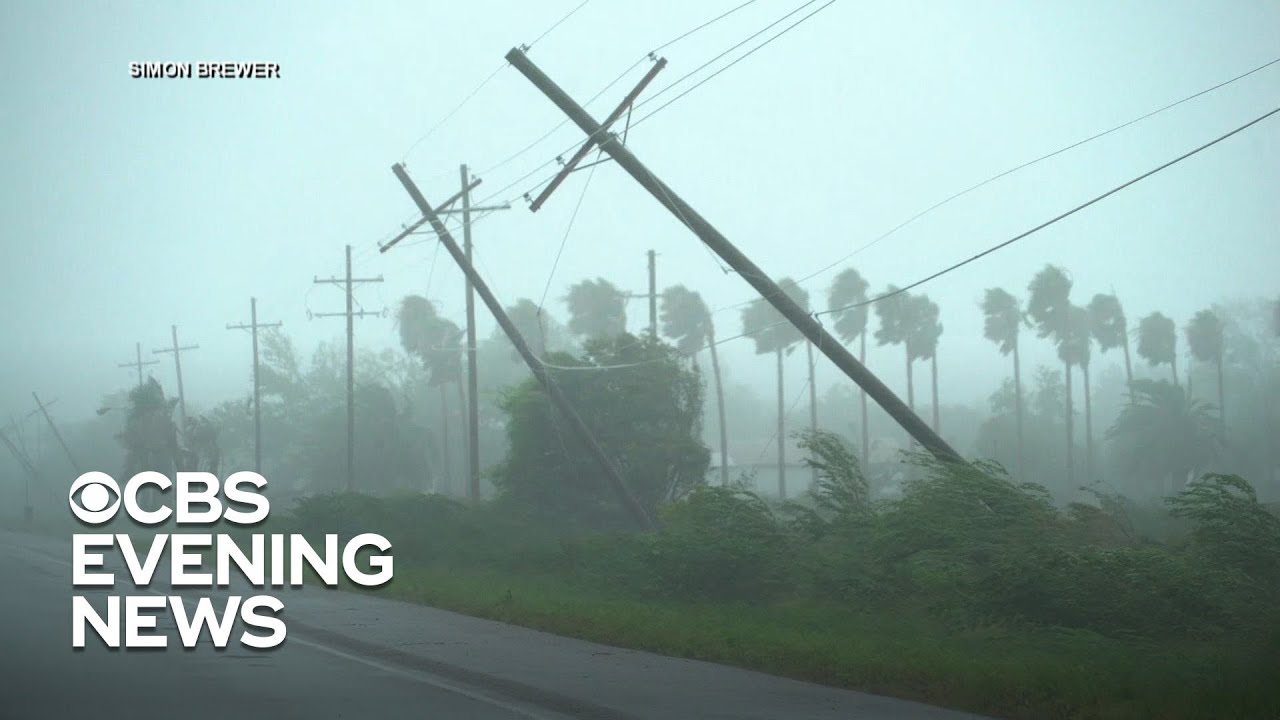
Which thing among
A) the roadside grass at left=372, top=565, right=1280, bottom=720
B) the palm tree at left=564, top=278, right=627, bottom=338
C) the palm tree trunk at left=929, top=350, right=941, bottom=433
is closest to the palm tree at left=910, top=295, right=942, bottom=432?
the palm tree trunk at left=929, top=350, right=941, bottom=433

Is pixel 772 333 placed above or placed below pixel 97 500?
above

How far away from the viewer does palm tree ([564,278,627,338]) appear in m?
87.4

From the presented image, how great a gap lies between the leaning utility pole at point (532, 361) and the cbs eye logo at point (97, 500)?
52.3ft

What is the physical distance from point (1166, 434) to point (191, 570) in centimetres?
6619

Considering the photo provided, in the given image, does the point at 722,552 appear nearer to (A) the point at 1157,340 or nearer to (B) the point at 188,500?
(B) the point at 188,500

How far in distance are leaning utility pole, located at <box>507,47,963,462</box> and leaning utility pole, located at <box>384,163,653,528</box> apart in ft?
27.1

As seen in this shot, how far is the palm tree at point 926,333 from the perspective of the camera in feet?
338

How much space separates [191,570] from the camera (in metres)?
32.1

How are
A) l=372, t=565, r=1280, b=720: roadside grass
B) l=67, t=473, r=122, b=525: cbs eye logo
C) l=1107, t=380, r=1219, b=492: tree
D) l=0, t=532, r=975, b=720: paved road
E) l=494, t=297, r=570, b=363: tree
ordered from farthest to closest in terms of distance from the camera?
l=494, t=297, r=570, b=363: tree < l=1107, t=380, r=1219, b=492: tree < l=67, t=473, r=122, b=525: cbs eye logo < l=0, t=532, r=975, b=720: paved road < l=372, t=565, r=1280, b=720: roadside grass

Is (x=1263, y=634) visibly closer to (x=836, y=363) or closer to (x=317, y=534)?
(x=836, y=363)

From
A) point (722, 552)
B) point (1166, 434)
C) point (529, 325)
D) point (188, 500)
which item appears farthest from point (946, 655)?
point (529, 325)

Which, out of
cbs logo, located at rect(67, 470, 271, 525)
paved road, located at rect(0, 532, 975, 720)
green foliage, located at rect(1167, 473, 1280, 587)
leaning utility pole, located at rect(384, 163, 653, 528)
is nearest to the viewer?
paved road, located at rect(0, 532, 975, 720)

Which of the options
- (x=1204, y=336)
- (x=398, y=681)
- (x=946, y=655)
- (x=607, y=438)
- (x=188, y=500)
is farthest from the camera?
(x=1204, y=336)

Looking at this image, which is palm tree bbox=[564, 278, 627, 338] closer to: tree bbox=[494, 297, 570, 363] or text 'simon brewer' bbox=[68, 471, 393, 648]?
tree bbox=[494, 297, 570, 363]
